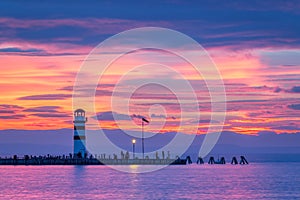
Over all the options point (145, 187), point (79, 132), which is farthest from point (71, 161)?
point (145, 187)

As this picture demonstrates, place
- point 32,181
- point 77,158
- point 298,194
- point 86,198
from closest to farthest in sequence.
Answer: point 86,198
point 298,194
point 32,181
point 77,158

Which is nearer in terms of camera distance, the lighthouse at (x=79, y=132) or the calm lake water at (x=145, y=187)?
the calm lake water at (x=145, y=187)

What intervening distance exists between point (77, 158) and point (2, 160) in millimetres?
17259

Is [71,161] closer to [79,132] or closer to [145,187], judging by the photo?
[79,132]

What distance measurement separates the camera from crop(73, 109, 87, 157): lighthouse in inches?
3989

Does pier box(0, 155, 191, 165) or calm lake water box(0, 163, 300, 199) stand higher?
pier box(0, 155, 191, 165)

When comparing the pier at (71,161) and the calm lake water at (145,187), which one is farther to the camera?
the pier at (71,161)

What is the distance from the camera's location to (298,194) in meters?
69.4

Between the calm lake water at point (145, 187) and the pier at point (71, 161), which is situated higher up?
the pier at point (71, 161)

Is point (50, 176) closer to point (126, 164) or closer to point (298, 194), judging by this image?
point (126, 164)

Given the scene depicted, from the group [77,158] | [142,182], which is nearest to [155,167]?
[77,158]

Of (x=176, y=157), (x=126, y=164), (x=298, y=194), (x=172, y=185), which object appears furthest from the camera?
(x=176, y=157)

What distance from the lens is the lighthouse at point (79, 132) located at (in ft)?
332

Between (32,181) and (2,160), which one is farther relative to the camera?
(2,160)
